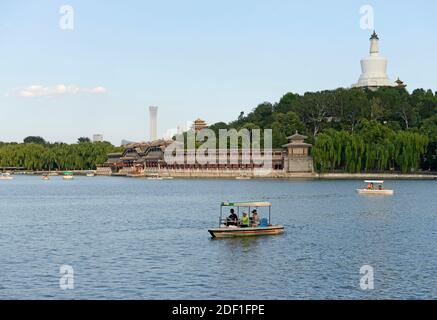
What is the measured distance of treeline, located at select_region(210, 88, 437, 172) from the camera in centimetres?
10475

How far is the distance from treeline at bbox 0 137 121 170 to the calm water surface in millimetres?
120548

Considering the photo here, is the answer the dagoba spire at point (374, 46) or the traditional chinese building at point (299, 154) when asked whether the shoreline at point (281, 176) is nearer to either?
the traditional chinese building at point (299, 154)

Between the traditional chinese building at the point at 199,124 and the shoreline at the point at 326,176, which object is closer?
the shoreline at the point at 326,176

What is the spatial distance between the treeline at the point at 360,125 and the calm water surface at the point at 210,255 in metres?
52.7

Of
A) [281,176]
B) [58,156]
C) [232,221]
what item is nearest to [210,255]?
[232,221]

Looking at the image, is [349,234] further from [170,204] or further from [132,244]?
[170,204]

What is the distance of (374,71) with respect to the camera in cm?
14762

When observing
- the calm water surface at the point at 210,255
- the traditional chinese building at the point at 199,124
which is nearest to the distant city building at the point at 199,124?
the traditional chinese building at the point at 199,124

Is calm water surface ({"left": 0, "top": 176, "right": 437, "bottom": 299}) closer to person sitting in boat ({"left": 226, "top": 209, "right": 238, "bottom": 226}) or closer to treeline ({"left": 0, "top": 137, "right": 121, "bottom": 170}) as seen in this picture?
person sitting in boat ({"left": 226, "top": 209, "right": 238, "bottom": 226})

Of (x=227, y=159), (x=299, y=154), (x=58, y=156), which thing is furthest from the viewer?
(x=58, y=156)

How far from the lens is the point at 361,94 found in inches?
5128

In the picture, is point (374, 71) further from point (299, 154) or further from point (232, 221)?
point (232, 221)

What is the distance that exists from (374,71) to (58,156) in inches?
2979

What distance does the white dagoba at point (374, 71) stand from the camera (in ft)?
477
